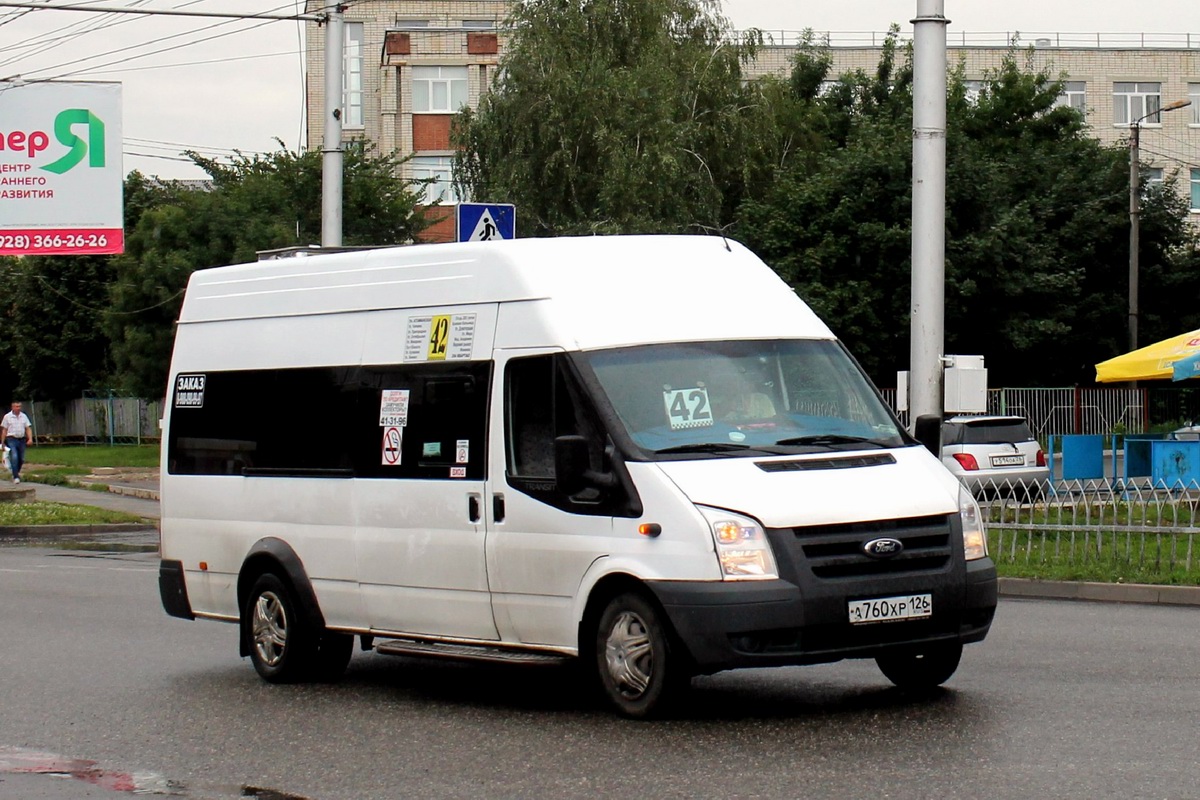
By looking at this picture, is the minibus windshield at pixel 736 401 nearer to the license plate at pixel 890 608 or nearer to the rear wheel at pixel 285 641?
the license plate at pixel 890 608

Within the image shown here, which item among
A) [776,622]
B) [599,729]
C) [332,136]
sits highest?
[332,136]

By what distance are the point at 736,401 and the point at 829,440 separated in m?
0.47

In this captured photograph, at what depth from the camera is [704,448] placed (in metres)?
8.29

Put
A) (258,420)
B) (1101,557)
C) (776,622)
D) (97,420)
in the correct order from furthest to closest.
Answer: (97,420)
(1101,557)
(258,420)
(776,622)

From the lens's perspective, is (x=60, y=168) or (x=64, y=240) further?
(x=64, y=240)

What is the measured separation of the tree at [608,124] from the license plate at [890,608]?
3000 centimetres

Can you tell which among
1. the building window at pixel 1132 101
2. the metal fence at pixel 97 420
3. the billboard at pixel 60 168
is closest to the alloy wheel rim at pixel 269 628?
the billboard at pixel 60 168

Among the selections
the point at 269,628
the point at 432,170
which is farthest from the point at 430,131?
the point at 269,628

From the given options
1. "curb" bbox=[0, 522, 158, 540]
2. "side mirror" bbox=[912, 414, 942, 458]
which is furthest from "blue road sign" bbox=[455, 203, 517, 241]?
"curb" bbox=[0, 522, 158, 540]

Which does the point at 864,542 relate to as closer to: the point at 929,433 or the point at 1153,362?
the point at 929,433

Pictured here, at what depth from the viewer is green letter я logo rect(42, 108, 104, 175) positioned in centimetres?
3209

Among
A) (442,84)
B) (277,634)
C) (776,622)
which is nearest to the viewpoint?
(776,622)

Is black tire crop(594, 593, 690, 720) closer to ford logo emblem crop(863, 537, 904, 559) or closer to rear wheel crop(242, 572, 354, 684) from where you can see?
ford logo emblem crop(863, 537, 904, 559)

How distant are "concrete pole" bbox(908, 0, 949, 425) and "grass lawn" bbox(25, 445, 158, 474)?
29.2 metres
